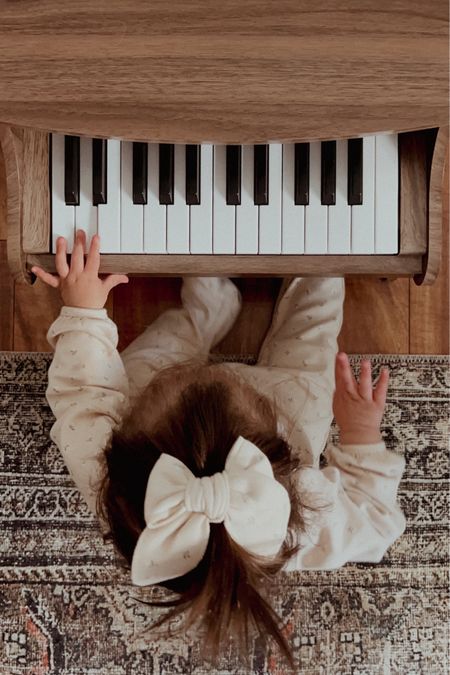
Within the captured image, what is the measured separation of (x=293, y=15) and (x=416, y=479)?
93 cm

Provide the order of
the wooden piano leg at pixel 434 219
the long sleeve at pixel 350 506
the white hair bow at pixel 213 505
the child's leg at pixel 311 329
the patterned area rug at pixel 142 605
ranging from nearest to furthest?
the white hair bow at pixel 213 505, the wooden piano leg at pixel 434 219, the long sleeve at pixel 350 506, the child's leg at pixel 311 329, the patterned area rug at pixel 142 605

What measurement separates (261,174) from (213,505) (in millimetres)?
509

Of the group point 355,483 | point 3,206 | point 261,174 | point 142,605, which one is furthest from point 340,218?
point 142,605

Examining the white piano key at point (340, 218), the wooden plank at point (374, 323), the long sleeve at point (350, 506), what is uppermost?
the white piano key at point (340, 218)

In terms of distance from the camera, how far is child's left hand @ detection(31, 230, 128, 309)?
1078 millimetres

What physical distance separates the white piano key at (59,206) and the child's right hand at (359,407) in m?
0.50

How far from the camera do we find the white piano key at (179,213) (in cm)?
107

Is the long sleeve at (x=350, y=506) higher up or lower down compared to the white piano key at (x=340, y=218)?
lower down

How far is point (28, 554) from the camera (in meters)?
1.40

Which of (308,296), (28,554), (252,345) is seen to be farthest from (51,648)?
(308,296)

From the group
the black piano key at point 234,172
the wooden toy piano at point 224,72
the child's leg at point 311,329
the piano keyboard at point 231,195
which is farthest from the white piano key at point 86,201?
the child's leg at point 311,329

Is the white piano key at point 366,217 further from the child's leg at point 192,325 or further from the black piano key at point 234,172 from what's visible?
the child's leg at point 192,325

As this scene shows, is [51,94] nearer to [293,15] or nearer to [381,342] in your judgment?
[293,15]

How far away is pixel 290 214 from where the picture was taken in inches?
42.4
